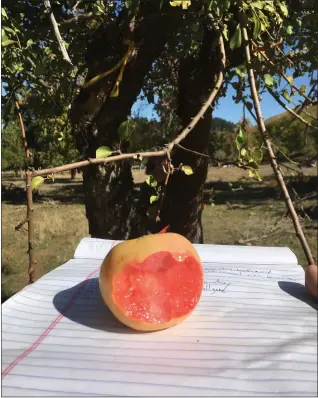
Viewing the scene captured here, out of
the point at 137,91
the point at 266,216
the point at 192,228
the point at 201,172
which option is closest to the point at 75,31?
the point at 137,91

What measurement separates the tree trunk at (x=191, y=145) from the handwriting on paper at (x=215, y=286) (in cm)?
84

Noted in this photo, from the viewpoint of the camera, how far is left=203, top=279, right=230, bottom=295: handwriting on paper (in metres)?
0.63

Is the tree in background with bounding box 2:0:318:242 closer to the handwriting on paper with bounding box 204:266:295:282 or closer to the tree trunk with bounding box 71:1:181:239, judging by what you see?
the tree trunk with bounding box 71:1:181:239

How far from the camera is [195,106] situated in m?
1.55

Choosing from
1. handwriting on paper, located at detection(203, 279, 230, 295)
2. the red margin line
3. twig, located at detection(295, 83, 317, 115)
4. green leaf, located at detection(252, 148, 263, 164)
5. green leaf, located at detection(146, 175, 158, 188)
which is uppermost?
twig, located at detection(295, 83, 317, 115)

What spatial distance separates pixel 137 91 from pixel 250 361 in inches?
43.8

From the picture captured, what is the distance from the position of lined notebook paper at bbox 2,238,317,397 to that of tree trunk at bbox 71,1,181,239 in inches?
28.1

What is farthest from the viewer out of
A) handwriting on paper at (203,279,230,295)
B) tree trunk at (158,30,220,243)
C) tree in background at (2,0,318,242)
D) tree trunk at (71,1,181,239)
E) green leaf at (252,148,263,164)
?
tree trunk at (158,30,220,243)

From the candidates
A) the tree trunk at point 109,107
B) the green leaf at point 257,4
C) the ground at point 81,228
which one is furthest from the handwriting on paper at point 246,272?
the ground at point 81,228

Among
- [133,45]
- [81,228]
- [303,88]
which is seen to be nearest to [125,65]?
[133,45]

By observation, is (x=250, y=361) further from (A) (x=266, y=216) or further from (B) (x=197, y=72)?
(A) (x=266, y=216)

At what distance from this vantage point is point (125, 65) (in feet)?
4.08

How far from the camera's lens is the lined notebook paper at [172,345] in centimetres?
38

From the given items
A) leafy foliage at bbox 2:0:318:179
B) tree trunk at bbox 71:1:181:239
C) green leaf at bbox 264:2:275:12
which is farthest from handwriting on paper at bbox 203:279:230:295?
tree trunk at bbox 71:1:181:239
